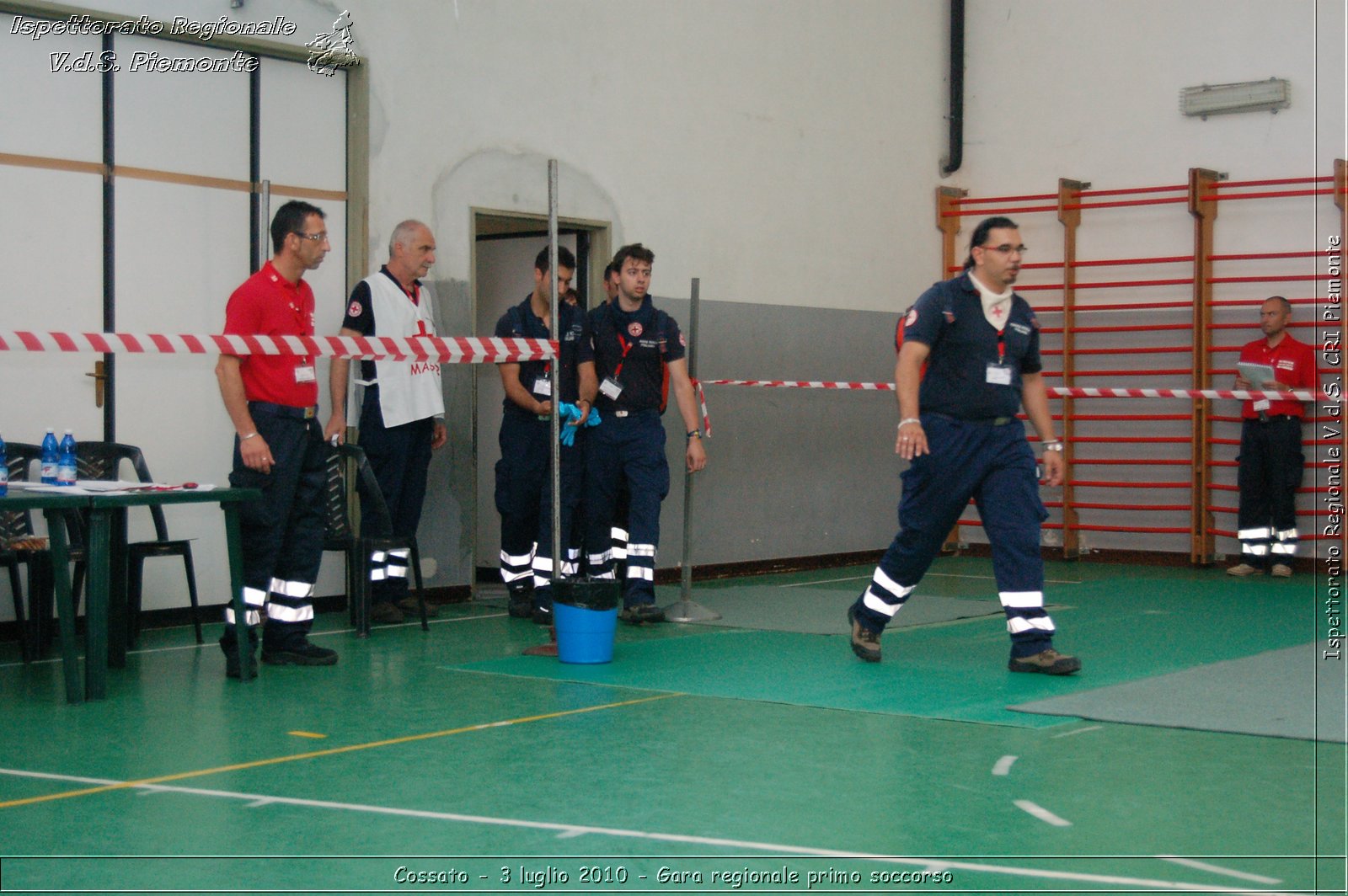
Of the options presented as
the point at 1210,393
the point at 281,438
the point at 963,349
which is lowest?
the point at 281,438

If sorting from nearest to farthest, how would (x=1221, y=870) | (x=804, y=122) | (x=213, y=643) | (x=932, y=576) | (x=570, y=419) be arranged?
1. (x=1221, y=870)
2. (x=213, y=643)
3. (x=570, y=419)
4. (x=932, y=576)
5. (x=804, y=122)

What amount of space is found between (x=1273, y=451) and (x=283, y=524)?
21.8 feet

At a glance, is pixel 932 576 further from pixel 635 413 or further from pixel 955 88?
pixel 955 88

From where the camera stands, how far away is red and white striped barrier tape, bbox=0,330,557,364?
202 inches

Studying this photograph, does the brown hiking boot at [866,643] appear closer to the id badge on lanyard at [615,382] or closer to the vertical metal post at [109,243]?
the id badge on lanyard at [615,382]

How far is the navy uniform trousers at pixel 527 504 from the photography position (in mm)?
7230

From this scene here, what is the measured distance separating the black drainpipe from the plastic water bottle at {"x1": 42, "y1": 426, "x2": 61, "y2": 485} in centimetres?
754

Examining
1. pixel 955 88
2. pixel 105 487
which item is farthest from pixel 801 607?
pixel 955 88

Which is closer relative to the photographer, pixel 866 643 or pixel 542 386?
pixel 866 643

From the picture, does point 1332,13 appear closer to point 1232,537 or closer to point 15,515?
point 1232,537

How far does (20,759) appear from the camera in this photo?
410 centimetres

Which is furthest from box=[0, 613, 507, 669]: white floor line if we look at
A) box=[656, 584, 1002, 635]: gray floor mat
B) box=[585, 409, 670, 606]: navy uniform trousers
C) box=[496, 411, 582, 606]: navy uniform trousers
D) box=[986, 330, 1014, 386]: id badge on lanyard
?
box=[986, 330, 1014, 386]: id badge on lanyard

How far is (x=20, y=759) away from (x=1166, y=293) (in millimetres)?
8517

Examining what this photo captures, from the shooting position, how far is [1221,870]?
3.01m
